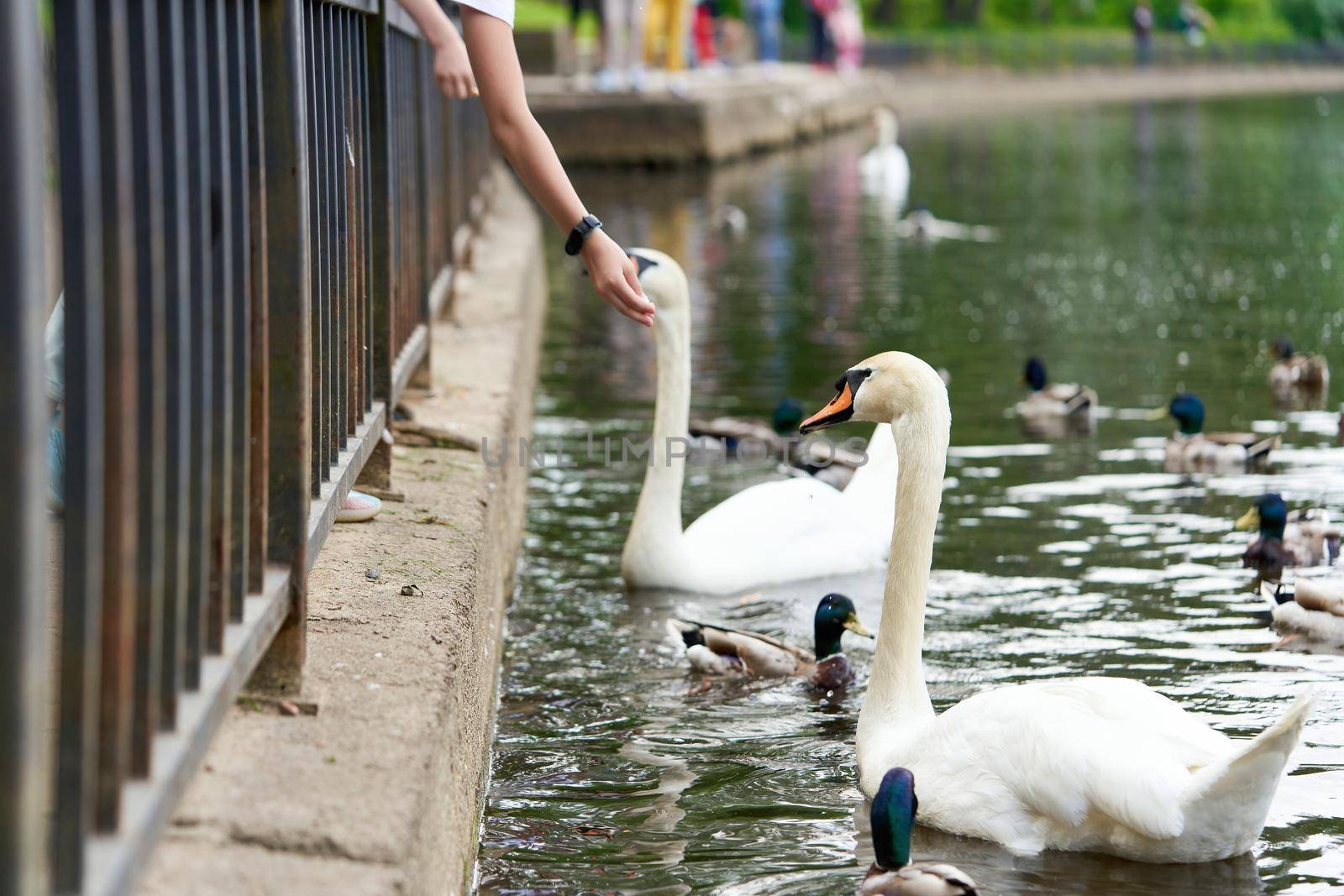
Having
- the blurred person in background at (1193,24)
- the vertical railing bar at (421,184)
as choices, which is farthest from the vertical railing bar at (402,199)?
the blurred person in background at (1193,24)

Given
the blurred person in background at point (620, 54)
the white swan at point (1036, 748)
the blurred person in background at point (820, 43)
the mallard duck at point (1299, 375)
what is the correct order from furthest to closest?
the blurred person in background at point (820, 43), the blurred person in background at point (620, 54), the mallard duck at point (1299, 375), the white swan at point (1036, 748)

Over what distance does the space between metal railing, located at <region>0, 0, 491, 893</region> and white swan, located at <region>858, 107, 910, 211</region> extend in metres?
18.5

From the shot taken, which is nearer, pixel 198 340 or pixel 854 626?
pixel 198 340

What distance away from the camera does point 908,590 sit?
174 inches

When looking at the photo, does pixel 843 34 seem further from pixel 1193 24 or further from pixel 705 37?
pixel 1193 24

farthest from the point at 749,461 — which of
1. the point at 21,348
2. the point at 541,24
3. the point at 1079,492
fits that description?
the point at 541,24

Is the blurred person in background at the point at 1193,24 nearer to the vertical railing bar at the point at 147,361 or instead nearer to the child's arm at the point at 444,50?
the child's arm at the point at 444,50

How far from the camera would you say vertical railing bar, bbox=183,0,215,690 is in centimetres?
264

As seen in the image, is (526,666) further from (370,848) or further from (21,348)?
(21,348)

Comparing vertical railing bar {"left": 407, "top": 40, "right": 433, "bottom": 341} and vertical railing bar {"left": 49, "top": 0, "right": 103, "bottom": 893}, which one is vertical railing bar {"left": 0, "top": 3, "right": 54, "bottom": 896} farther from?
vertical railing bar {"left": 407, "top": 40, "right": 433, "bottom": 341}

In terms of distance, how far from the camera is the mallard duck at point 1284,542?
6.41 metres

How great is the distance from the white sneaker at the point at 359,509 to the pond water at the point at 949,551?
2.31 feet

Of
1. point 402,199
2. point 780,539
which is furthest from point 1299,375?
point 402,199

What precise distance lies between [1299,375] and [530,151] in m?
7.17
